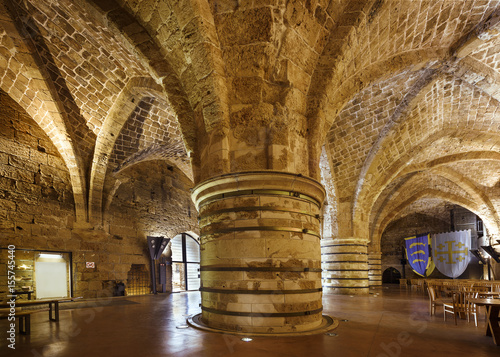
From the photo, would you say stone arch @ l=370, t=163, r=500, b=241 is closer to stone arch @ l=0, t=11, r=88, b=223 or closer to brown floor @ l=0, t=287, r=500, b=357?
brown floor @ l=0, t=287, r=500, b=357

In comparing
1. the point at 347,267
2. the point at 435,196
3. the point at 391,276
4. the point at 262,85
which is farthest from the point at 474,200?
the point at 262,85

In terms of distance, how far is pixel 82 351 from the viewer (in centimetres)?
327

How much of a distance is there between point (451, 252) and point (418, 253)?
1.66m

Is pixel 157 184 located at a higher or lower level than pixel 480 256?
higher

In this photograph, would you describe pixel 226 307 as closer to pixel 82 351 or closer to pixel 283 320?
pixel 283 320

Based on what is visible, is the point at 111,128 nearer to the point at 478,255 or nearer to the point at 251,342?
the point at 251,342

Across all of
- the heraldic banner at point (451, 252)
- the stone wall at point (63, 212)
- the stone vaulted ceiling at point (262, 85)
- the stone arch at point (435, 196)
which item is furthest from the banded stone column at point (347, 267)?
the heraldic banner at point (451, 252)

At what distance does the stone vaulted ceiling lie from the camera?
14.2ft

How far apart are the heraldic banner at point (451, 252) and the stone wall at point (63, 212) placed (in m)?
14.1

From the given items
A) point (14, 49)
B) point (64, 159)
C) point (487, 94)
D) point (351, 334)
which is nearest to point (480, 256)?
point (487, 94)

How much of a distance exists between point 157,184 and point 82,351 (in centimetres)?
925

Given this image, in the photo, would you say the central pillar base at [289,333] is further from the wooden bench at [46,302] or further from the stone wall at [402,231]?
the stone wall at [402,231]

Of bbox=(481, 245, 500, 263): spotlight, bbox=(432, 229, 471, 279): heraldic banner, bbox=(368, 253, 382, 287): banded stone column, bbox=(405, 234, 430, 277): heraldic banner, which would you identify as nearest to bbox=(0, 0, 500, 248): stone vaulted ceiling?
bbox=(481, 245, 500, 263): spotlight

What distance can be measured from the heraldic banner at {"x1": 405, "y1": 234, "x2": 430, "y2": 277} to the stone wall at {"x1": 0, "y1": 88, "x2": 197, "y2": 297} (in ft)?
45.4
